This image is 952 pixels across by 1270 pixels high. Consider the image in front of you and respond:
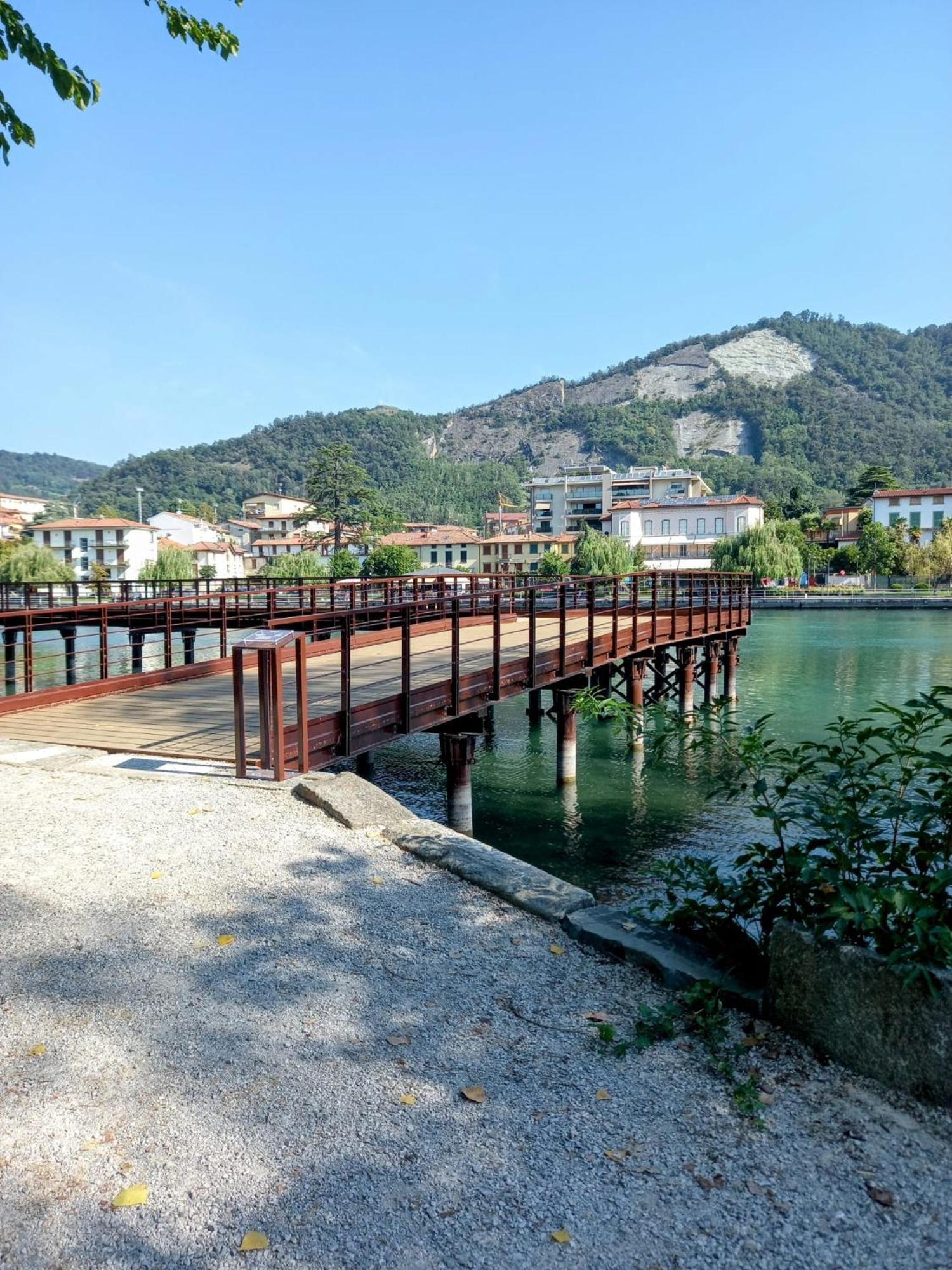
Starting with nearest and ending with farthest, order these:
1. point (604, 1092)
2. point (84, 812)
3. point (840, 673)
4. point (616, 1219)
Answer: point (616, 1219)
point (604, 1092)
point (84, 812)
point (840, 673)

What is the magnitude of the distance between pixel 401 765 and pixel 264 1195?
1360 centimetres

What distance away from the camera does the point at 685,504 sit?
97.7m

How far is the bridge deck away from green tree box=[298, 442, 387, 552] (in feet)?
234

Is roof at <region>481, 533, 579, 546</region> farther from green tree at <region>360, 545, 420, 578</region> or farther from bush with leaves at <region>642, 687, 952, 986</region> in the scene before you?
bush with leaves at <region>642, 687, 952, 986</region>

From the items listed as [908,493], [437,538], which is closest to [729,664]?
[437,538]

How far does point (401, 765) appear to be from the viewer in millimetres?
16141

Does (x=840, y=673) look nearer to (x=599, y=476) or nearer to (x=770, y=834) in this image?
(x=770, y=834)

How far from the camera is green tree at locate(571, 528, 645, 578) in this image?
75.6 m

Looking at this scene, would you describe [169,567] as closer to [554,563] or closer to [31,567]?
[31,567]

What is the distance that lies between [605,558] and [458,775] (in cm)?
6698

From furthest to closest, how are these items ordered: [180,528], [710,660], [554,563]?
[180,528]
[554,563]
[710,660]

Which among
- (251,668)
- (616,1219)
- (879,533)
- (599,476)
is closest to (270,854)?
(616,1219)

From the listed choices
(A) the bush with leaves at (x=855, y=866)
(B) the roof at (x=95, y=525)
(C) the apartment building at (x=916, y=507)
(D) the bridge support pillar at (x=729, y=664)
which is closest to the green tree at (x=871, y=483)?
(C) the apartment building at (x=916, y=507)

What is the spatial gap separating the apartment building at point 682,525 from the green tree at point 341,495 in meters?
28.5
